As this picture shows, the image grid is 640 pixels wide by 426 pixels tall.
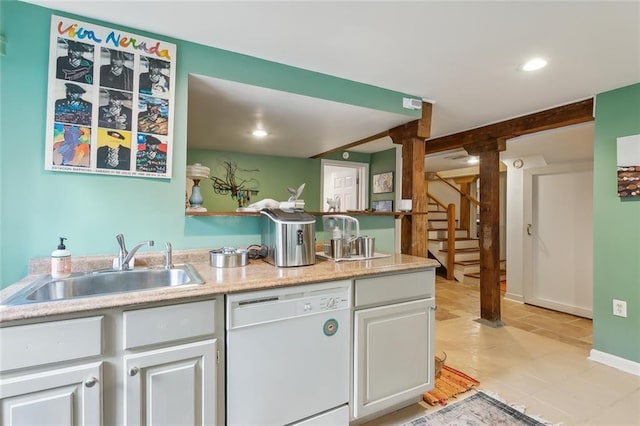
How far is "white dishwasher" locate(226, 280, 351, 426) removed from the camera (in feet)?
4.62

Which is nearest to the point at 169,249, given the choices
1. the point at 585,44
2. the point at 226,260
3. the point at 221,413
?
the point at 226,260

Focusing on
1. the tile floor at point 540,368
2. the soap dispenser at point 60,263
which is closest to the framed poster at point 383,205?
the tile floor at point 540,368

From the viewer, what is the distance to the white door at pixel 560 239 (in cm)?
385

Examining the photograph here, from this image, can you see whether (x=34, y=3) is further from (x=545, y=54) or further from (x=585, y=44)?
(x=585, y=44)

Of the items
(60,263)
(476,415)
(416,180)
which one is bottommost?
(476,415)

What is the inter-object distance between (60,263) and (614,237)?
3780mm

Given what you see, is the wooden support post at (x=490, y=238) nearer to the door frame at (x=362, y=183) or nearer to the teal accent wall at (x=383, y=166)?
the teal accent wall at (x=383, y=166)

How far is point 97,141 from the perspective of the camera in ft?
5.27

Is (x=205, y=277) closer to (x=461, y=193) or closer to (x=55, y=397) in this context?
(x=55, y=397)

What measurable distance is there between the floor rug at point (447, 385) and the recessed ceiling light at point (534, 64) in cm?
226

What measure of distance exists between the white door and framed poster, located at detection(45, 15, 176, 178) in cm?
467

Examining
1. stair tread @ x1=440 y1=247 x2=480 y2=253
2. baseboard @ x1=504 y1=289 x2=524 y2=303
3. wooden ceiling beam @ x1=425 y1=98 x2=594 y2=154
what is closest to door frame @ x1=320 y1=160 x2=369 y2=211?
wooden ceiling beam @ x1=425 y1=98 x2=594 y2=154

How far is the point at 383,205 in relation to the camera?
4535 mm

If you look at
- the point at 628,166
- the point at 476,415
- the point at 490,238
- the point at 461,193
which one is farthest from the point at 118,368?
the point at 461,193
